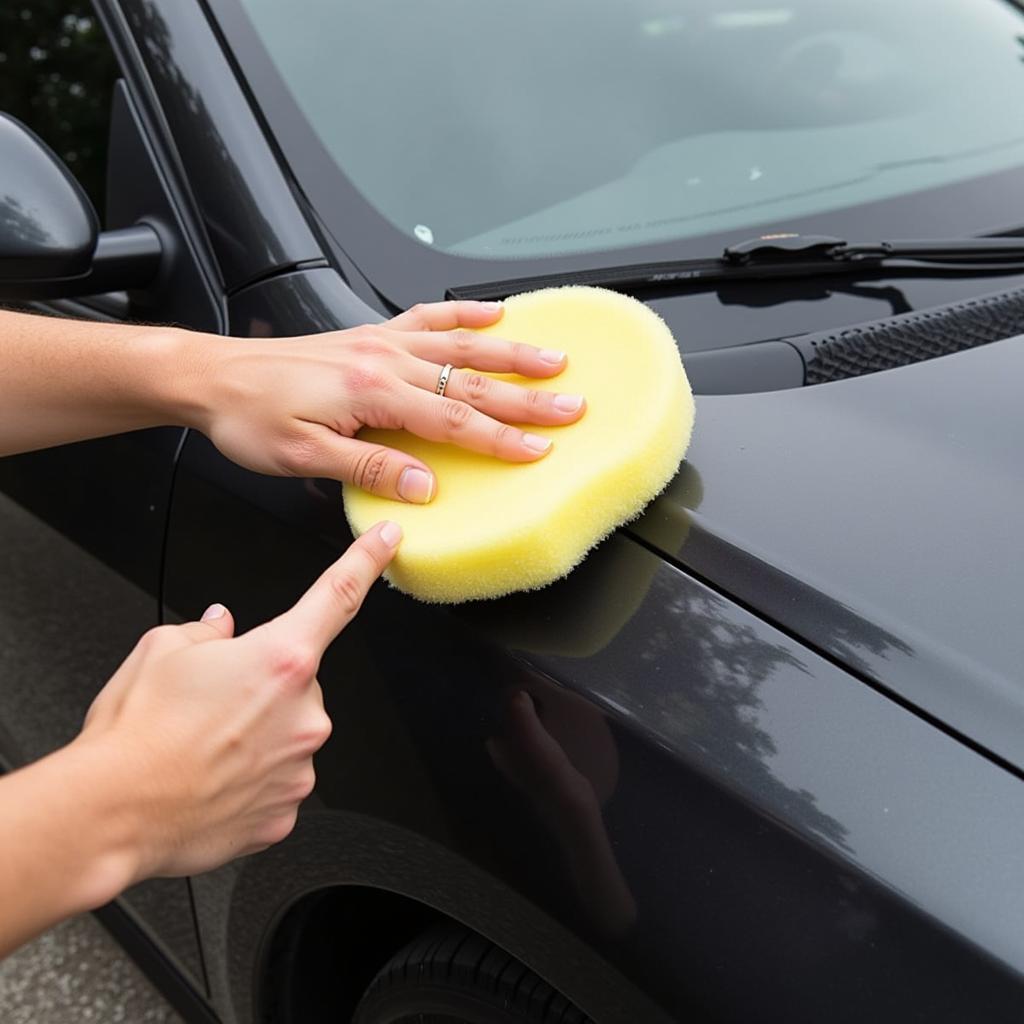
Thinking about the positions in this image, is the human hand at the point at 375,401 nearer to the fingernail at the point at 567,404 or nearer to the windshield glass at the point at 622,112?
the fingernail at the point at 567,404

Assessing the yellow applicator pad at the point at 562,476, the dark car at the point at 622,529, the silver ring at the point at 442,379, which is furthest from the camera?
the silver ring at the point at 442,379

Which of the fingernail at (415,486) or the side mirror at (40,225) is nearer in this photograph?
the fingernail at (415,486)

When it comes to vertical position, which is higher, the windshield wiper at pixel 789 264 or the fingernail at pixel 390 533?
the windshield wiper at pixel 789 264

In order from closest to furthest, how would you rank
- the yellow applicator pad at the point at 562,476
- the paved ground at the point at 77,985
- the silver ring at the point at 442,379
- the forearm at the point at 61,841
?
the forearm at the point at 61,841
the yellow applicator pad at the point at 562,476
the silver ring at the point at 442,379
the paved ground at the point at 77,985

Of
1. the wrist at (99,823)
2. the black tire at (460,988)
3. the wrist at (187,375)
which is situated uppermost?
the wrist at (187,375)

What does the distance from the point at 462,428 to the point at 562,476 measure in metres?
0.10

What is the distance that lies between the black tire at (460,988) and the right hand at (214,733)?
27 cm

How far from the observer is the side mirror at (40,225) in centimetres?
124

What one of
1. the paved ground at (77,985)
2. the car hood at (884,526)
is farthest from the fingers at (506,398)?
the paved ground at (77,985)

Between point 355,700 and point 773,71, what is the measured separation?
44.5 inches

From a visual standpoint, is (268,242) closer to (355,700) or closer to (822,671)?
(355,700)

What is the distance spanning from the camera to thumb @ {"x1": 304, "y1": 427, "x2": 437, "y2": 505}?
97 centimetres

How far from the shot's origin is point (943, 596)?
89 centimetres

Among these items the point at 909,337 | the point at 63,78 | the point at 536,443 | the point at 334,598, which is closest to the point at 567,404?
the point at 536,443
